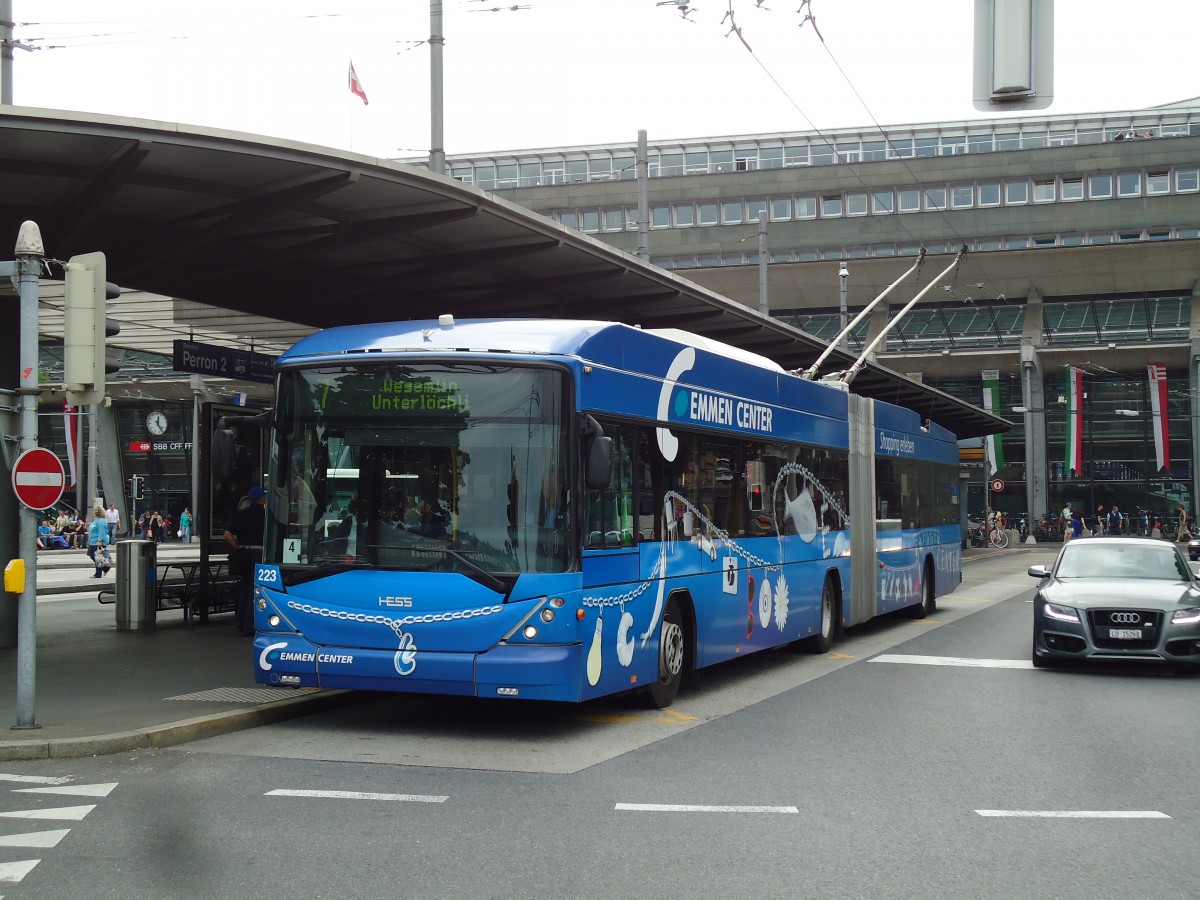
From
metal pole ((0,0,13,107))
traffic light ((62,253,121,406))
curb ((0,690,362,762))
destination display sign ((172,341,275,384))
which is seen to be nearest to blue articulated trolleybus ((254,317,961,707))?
curb ((0,690,362,762))

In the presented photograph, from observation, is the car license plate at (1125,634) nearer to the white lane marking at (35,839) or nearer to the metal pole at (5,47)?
the white lane marking at (35,839)

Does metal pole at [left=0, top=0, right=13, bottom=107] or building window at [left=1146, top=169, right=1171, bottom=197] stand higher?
building window at [left=1146, top=169, right=1171, bottom=197]

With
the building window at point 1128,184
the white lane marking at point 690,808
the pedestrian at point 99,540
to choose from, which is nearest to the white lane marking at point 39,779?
the white lane marking at point 690,808

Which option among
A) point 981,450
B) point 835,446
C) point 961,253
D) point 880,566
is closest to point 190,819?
point 835,446

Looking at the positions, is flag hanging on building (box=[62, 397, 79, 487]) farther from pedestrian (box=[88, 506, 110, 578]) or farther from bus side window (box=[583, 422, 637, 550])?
bus side window (box=[583, 422, 637, 550])

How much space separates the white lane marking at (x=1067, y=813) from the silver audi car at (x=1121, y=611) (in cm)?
651

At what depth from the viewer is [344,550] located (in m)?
9.69

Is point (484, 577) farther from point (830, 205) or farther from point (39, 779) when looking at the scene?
point (830, 205)

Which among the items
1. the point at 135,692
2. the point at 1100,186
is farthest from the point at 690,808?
the point at 1100,186

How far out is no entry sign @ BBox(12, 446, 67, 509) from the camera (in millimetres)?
9180

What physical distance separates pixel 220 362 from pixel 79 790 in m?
9.09

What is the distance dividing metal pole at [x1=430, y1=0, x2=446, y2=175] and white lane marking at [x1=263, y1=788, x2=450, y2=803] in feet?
29.9

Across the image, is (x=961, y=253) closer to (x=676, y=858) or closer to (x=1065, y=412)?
(x=676, y=858)

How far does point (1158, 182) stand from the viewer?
56625 mm
